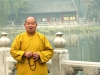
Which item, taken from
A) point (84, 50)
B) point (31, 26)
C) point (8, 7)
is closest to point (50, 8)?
point (8, 7)

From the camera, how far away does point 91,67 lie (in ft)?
11.0

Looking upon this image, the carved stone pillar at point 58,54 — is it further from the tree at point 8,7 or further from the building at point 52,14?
the building at point 52,14

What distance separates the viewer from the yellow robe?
297 cm

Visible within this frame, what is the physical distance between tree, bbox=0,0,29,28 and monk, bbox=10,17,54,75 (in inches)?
1283

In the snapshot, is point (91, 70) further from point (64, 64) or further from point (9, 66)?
point (9, 66)

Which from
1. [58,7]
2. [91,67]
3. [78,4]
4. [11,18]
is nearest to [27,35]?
[91,67]

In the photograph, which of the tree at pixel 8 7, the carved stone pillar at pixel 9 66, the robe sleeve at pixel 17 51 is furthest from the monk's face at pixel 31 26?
the tree at pixel 8 7

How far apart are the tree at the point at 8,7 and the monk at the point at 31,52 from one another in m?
32.6

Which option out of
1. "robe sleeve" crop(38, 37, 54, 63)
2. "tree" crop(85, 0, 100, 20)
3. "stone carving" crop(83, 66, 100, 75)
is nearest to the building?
"tree" crop(85, 0, 100, 20)

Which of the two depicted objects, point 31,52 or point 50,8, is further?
point 50,8

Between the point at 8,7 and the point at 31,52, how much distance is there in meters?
34.8

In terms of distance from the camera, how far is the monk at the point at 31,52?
117 inches

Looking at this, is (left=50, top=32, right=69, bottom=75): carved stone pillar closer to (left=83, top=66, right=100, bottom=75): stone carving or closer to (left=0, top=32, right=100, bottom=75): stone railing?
(left=0, top=32, right=100, bottom=75): stone railing

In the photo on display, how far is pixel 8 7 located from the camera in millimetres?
37188
